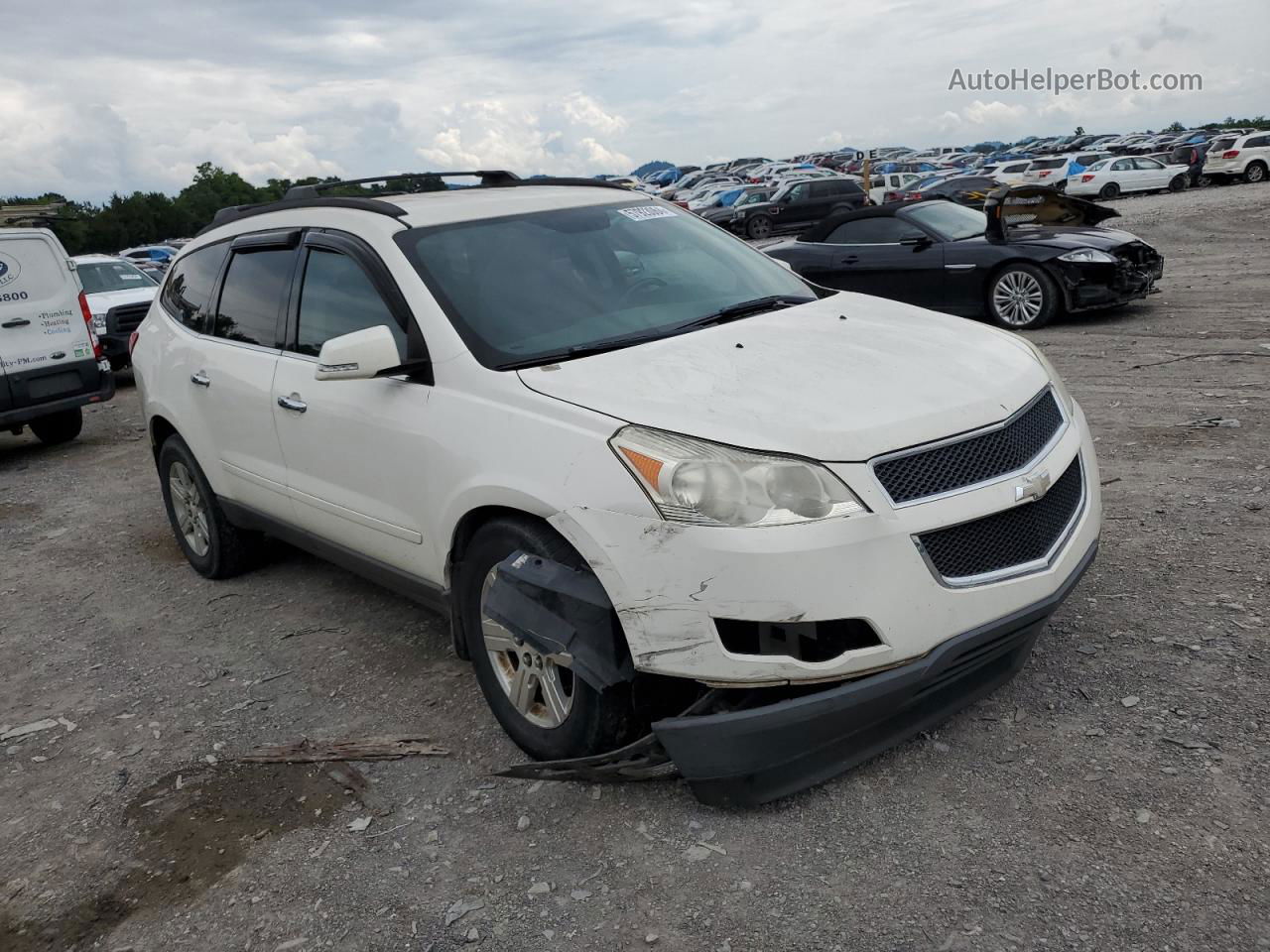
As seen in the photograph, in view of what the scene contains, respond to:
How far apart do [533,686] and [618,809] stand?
1.51ft

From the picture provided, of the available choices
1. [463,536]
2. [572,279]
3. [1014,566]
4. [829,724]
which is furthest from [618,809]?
[572,279]

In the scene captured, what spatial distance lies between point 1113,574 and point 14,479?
8705 mm

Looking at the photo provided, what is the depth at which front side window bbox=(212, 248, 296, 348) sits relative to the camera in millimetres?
4547

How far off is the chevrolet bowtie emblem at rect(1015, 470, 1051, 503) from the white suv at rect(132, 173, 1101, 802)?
15 mm

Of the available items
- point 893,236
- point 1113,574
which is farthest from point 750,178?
point 1113,574

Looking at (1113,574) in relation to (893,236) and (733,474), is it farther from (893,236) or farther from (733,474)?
(893,236)

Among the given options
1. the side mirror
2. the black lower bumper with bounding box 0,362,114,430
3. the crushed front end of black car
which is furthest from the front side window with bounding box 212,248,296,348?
the crushed front end of black car

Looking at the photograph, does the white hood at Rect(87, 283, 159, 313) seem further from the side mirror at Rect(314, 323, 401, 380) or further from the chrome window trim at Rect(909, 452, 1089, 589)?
the chrome window trim at Rect(909, 452, 1089, 589)

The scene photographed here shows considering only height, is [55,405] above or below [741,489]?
below

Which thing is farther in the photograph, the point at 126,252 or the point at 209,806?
the point at 126,252

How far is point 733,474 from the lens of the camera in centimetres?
279

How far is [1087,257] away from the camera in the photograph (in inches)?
415

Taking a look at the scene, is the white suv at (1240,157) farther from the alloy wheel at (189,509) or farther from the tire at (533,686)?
the tire at (533,686)

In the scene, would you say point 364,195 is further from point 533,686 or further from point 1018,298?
point 1018,298
